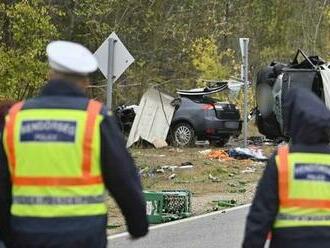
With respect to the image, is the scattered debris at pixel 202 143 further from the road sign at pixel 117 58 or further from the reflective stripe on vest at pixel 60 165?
the reflective stripe on vest at pixel 60 165

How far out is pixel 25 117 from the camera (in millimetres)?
3725

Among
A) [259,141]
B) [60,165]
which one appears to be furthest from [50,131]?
[259,141]

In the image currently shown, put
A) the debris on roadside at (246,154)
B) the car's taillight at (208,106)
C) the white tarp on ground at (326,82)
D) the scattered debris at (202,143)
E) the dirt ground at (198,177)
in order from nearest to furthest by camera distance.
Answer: the dirt ground at (198,177) < the white tarp on ground at (326,82) < the debris on roadside at (246,154) < the car's taillight at (208,106) < the scattered debris at (202,143)

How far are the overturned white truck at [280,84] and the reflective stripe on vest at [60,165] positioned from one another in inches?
516

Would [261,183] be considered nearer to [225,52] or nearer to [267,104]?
[267,104]

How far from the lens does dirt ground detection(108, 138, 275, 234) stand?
→ 12576 millimetres

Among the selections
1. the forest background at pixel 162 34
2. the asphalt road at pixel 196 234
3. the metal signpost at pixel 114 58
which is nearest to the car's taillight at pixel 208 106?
the forest background at pixel 162 34

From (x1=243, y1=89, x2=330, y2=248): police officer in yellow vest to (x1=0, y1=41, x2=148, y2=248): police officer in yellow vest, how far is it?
0.66 meters

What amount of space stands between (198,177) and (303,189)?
11.4 metres

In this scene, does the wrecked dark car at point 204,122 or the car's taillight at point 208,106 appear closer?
the wrecked dark car at point 204,122

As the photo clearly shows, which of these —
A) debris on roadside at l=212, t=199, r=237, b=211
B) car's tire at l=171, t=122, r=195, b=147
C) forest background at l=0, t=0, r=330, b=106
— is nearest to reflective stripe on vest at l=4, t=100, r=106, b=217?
debris on roadside at l=212, t=199, r=237, b=211

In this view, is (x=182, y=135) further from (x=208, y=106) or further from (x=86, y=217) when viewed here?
(x=86, y=217)

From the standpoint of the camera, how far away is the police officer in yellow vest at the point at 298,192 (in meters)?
3.97

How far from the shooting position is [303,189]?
4.02 metres
